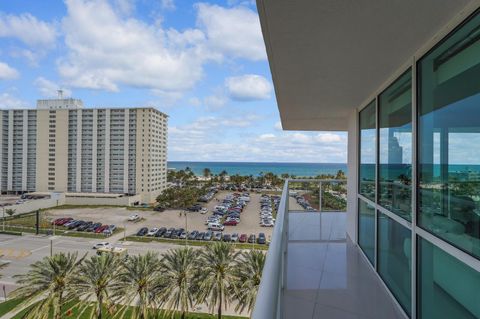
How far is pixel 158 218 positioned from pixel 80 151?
23797 mm

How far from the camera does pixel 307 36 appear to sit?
2113mm

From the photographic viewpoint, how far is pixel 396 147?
10.2ft

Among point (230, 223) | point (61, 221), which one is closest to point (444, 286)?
point (230, 223)

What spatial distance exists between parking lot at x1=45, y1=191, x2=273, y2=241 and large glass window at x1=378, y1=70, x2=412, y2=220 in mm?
24512

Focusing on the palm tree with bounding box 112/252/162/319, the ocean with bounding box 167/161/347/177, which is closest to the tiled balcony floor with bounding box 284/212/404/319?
the palm tree with bounding box 112/252/162/319

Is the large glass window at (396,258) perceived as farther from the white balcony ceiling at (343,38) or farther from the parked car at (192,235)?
the parked car at (192,235)

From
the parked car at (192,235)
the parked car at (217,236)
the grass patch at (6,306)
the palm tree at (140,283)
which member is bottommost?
the grass patch at (6,306)

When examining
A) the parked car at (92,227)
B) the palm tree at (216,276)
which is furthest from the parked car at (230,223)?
the palm tree at (216,276)

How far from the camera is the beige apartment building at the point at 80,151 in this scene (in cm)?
4791

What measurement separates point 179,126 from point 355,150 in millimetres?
93230

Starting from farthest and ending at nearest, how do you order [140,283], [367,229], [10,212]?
[10,212]
[140,283]
[367,229]

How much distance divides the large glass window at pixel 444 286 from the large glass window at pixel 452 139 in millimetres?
161

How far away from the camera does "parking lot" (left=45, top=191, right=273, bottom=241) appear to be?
2970 cm

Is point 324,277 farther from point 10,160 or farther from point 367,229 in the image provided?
point 10,160
